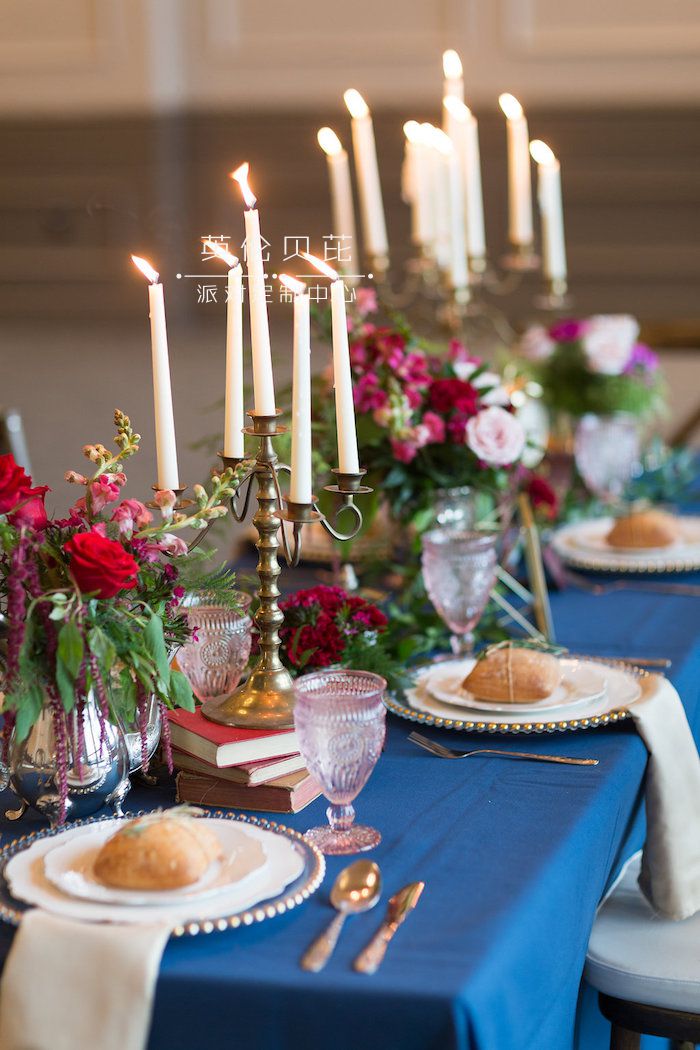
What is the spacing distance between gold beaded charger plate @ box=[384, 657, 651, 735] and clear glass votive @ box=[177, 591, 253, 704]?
20cm

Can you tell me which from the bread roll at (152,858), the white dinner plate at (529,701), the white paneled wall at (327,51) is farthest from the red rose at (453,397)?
the white paneled wall at (327,51)

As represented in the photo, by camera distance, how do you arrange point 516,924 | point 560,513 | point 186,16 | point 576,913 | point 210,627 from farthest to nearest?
1. point 186,16
2. point 560,513
3. point 210,627
4. point 576,913
5. point 516,924

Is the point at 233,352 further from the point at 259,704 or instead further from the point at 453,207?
the point at 453,207

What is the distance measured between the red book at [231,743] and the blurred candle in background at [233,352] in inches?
10.2

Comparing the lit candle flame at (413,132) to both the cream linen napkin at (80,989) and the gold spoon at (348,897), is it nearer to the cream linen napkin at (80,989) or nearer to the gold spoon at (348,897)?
the gold spoon at (348,897)

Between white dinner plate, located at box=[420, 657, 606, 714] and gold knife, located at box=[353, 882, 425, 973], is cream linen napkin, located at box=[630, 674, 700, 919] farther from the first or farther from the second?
gold knife, located at box=[353, 882, 425, 973]

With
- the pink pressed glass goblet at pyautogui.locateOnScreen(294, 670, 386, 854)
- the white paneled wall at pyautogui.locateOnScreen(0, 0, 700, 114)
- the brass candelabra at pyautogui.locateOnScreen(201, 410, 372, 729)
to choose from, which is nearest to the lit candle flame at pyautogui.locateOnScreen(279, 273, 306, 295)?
the brass candelabra at pyautogui.locateOnScreen(201, 410, 372, 729)

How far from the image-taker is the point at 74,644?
105cm

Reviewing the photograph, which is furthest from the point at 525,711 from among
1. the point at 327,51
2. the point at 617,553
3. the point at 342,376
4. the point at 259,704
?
the point at 327,51

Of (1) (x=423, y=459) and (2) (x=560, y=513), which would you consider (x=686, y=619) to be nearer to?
(1) (x=423, y=459)

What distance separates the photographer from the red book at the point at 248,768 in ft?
3.91

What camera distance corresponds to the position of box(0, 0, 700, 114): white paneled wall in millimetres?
4449

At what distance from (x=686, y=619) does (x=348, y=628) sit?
702 mm

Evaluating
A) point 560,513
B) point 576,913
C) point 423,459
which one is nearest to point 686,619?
point 423,459
